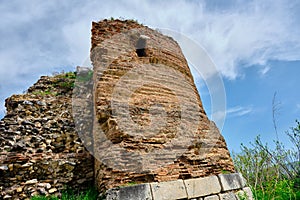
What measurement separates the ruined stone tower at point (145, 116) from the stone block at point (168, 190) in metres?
0.10

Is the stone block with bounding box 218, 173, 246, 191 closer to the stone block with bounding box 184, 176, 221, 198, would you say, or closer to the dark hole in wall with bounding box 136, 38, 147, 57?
the stone block with bounding box 184, 176, 221, 198

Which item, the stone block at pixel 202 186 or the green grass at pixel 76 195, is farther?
the green grass at pixel 76 195

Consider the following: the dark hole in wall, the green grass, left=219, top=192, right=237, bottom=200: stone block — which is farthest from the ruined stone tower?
left=219, top=192, right=237, bottom=200: stone block

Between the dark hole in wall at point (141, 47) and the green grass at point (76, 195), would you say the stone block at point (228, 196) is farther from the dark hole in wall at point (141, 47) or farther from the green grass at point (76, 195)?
the dark hole in wall at point (141, 47)

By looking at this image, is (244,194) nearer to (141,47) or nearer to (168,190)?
(168,190)

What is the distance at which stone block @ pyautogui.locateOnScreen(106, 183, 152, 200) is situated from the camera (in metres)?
3.47

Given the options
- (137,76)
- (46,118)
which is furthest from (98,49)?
(46,118)

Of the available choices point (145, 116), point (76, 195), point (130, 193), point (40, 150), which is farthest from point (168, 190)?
point (40, 150)

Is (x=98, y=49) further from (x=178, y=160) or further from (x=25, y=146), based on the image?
(x=178, y=160)

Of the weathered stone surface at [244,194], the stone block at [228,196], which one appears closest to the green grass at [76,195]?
the stone block at [228,196]

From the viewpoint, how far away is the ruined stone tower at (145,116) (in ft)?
12.8

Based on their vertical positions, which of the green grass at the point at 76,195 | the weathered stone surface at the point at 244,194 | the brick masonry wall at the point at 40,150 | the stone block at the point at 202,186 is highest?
the brick masonry wall at the point at 40,150

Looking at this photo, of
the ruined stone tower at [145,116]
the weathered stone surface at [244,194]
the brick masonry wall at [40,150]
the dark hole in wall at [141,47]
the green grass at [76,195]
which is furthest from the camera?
the dark hole in wall at [141,47]

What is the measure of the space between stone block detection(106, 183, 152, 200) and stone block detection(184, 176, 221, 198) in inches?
29.2
